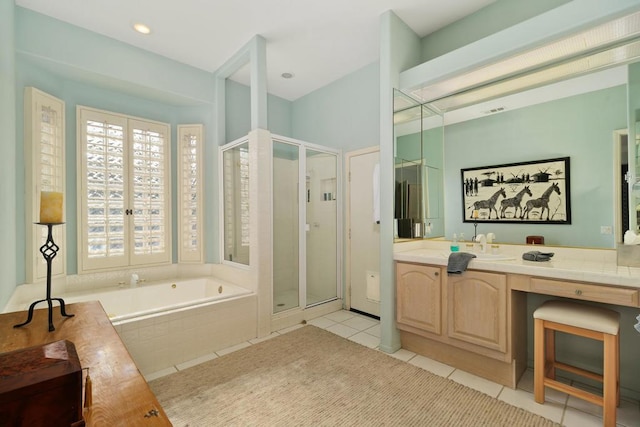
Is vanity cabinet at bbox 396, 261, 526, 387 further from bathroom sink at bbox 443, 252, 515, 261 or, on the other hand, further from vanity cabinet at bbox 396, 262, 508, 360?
bathroom sink at bbox 443, 252, 515, 261

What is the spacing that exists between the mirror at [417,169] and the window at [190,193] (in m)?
2.43

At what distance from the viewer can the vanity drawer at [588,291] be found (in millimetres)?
1678

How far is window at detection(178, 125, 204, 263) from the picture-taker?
3711mm

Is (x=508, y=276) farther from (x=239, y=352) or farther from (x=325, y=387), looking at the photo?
(x=239, y=352)

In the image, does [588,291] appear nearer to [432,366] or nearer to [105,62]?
[432,366]

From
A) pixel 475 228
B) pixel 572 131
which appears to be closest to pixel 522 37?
pixel 572 131

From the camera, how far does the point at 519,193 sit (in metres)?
2.50

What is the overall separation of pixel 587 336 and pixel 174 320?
2.93m

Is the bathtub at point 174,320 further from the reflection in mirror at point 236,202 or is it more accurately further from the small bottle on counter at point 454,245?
the small bottle on counter at point 454,245

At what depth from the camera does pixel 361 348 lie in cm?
277

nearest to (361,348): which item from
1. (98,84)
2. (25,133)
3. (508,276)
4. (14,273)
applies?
(508,276)

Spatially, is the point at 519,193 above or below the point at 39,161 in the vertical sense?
below

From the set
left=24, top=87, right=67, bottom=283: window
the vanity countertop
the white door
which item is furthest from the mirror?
left=24, top=87, right=67, bottom=283: window

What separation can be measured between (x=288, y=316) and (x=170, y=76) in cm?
303
